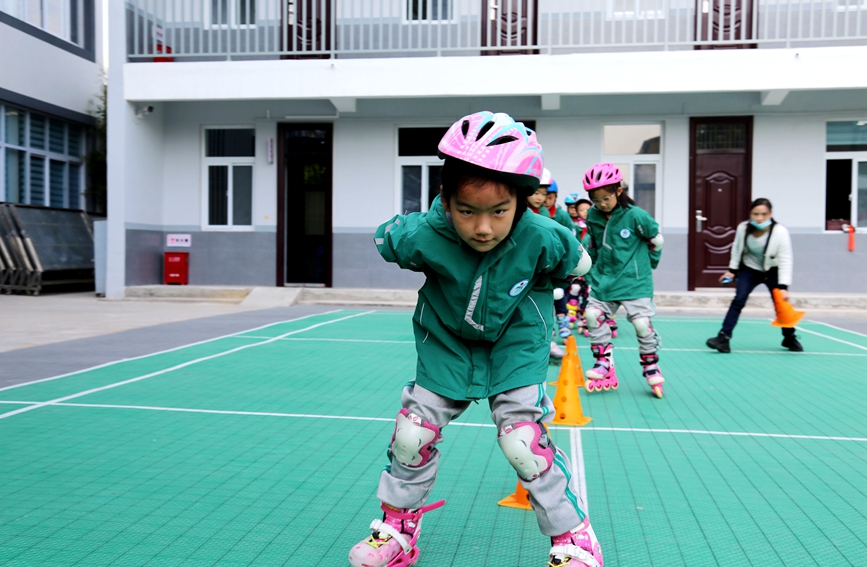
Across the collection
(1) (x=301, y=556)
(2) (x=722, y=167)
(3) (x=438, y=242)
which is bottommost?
(1) (x=301, y=556)

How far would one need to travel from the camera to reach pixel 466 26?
51.7 ft

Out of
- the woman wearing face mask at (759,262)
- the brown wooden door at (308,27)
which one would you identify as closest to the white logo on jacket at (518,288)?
the woman wearing face mask at (759,262)

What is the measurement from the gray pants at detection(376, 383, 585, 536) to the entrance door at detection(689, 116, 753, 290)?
13.7m

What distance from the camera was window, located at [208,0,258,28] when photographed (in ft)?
52.2

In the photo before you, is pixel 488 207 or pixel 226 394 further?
pixel 226 394

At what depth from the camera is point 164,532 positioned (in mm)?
3277

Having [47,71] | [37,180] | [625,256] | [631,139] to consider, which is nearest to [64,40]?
[47,71]

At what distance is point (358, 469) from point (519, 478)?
5.15 feet

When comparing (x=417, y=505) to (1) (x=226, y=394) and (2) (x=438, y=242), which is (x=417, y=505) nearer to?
(2) (x=438, y=242)

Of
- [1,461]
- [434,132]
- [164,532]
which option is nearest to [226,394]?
[1,461]

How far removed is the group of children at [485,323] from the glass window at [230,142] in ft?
49.3

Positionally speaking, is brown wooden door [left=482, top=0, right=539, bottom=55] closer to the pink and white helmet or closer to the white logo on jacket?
the pink and white helmet

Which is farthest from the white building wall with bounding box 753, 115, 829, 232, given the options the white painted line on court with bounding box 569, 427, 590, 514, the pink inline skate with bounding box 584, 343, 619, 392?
the white painted line on court with bounding box 569, 427, 590, 514

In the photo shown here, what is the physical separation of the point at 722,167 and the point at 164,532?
14481 mm
